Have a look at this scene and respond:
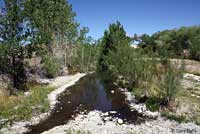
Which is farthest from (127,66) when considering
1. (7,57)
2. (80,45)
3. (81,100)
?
(80,45)

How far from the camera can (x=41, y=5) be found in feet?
118

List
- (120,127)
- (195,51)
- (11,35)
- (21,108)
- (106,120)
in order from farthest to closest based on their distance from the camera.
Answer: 1. (195,51)
2. (11,35)
3. (21,108)
4. (106,120)
5. (120,127)

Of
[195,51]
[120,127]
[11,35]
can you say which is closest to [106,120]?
[120,127]

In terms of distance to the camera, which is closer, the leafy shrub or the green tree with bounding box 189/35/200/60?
the leafy shrub

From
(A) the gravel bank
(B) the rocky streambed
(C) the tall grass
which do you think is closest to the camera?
(A) the gravel bank

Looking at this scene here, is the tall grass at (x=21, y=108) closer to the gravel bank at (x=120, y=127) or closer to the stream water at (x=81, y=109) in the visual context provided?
the stream water at (x=81, y=109)

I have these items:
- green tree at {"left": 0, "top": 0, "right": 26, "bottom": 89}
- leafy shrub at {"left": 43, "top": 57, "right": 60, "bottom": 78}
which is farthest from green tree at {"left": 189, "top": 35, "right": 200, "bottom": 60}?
green tree at {"left": 0, "top": 0, "right": 26, "bottom": 89}

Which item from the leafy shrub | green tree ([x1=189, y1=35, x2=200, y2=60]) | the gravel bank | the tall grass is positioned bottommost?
the gravel bank

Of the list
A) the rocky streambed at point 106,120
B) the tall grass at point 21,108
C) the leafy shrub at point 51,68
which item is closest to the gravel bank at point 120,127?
the rocky streambed at point 106,120

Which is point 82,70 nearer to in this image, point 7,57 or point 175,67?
point 7,57

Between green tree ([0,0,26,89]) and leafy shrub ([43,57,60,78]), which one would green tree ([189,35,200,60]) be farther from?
green tree ([0,0,26,89])

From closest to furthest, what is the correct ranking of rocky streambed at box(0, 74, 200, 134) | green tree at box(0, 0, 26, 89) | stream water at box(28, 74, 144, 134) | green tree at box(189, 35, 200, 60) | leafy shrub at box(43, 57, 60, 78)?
rocky streambed at box(0, 74, 200, 134) < stream water at box(28, 74, 144, 134) < green tree at box(0, 0, 26, 89) < leafy shrub at box(43, 57, 60, 78) < green tree at box(189, 35, 200, 60)

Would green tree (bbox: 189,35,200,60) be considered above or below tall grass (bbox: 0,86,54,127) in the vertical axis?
above

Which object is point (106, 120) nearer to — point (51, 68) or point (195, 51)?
point (51, 68)
